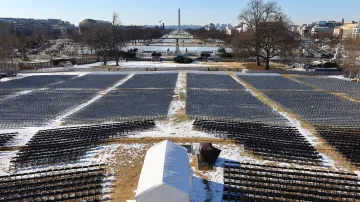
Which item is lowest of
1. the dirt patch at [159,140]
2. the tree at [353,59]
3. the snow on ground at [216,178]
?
the snow on ground at [216,178]

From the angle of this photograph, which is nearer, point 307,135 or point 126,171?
point 126,171

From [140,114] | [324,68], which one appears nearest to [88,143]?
[140,114]

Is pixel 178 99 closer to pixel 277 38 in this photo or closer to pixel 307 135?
pixel 307 135

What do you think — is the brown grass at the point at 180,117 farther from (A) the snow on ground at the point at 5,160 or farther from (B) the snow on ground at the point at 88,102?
(A) the snow on ground at the point at 5,160

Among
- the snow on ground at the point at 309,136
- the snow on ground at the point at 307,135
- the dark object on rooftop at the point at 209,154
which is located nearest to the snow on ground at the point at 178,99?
the dark object on rooftop at the point at 209,154

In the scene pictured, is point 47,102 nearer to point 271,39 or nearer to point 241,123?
point 241,123

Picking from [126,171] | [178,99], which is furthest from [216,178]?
[178,99]

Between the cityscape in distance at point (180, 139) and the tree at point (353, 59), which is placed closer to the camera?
the cityscape in distance at point (180, 139)

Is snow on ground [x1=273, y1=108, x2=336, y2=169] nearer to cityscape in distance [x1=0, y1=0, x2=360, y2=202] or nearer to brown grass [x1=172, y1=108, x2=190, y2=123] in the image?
cityscape in distance [x1=0, y1=0, x2=360, y2=202]

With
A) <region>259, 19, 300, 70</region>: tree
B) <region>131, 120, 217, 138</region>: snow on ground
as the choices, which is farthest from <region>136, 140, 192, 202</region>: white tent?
<region>259, 19, 300, 70</region>: tree
